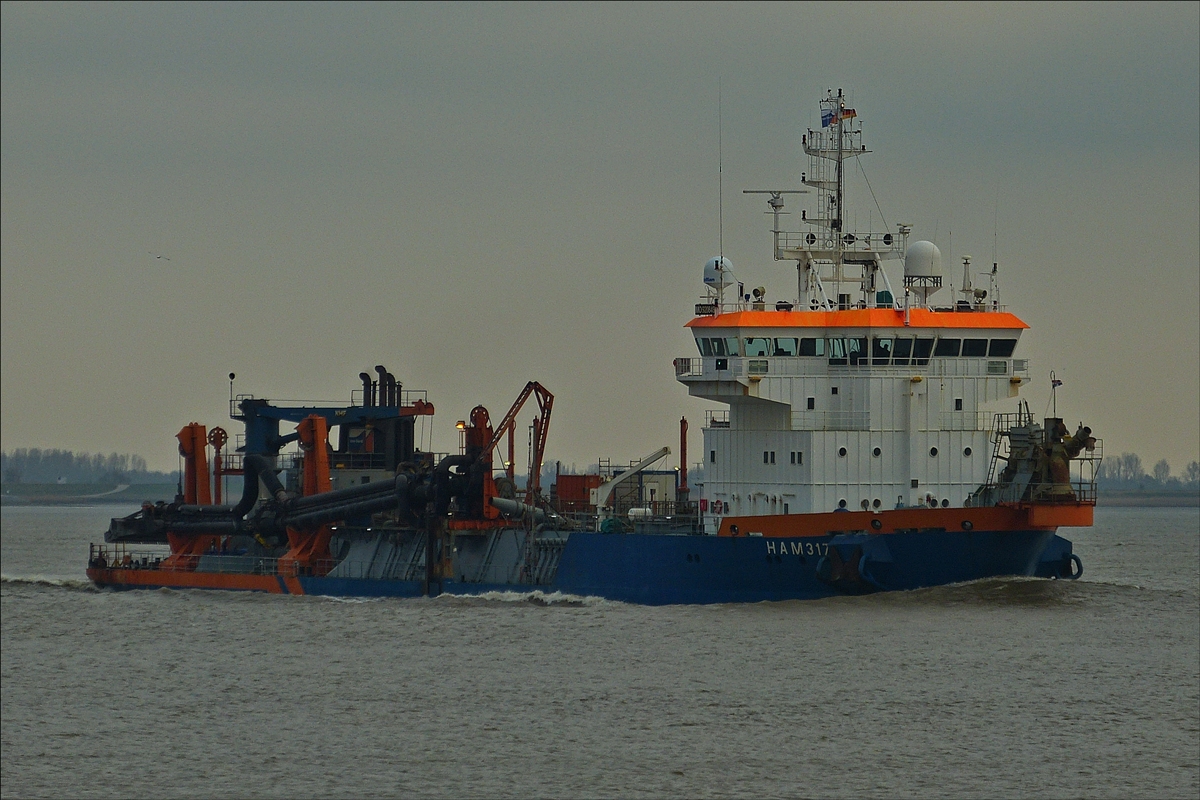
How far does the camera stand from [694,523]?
54.6 m

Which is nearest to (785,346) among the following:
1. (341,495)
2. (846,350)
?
(846,350)

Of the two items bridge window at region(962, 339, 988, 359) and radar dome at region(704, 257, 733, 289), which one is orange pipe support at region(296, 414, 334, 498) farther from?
bridge window at region(962, 339, 988, 359)

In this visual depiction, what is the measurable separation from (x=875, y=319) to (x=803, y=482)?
14.5 feet

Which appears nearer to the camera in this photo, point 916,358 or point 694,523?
point 916,358

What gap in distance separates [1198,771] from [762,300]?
68.5ft

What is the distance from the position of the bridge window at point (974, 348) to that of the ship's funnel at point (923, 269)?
1697 millimetres

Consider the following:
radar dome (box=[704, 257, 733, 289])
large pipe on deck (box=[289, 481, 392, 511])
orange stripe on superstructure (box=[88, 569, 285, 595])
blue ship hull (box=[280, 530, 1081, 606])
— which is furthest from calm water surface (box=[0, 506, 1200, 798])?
radar dome (box=[704, 257, 733, 289])

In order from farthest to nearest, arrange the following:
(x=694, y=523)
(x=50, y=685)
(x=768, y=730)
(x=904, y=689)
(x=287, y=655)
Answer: (x=694, y=523) < (x=287, y=655) < (x=50, y=685) < (x=904, y=689) < (x=768, y=730)

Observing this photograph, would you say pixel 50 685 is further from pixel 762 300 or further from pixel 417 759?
pixel 762 300

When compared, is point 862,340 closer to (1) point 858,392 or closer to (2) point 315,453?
(1) point 858,392

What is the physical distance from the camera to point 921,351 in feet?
167

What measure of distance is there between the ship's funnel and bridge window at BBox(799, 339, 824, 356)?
2.77 m

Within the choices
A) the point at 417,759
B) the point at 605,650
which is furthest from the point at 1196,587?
the point at 417,759

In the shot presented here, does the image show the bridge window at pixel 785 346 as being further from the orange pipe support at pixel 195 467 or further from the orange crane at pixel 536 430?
the orange pipe support at pixel 195 467
